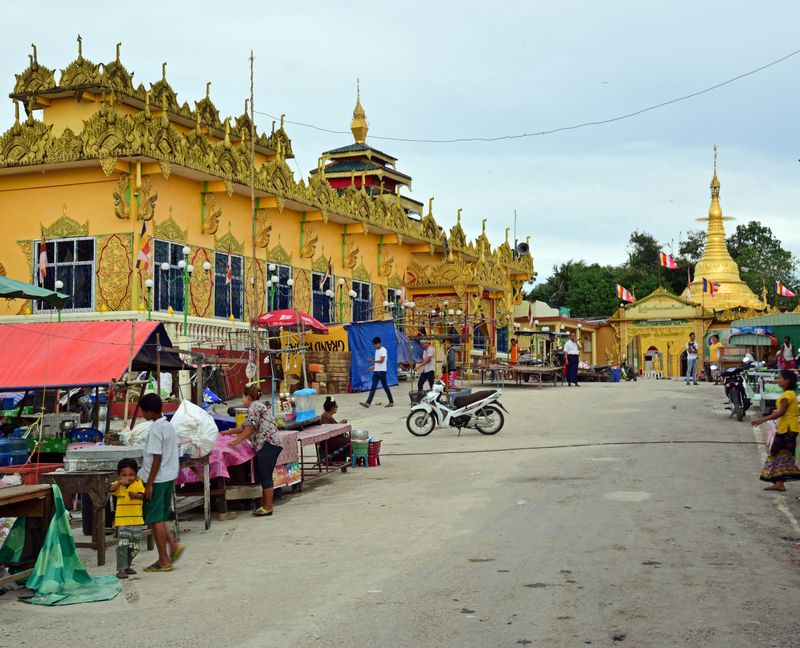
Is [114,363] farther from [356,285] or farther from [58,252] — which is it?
[356,285]

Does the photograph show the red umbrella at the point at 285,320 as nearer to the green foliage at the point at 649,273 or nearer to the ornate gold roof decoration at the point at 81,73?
the ornate gold roof decoration at the point at 81,73

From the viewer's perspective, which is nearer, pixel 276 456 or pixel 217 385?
pixel 276 456

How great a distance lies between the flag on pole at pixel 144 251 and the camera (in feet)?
65.4

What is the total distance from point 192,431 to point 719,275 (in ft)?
162

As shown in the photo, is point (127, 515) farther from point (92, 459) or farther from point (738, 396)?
point (738, 396)

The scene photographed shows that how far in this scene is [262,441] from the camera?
35.1ft

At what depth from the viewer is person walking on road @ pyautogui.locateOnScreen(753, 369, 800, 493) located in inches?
438

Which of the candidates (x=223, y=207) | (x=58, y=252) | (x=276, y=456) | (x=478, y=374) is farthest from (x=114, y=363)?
(x=478, y=374)

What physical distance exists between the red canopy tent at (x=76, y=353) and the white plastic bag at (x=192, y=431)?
1.90 m

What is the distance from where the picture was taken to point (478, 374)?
3416cm

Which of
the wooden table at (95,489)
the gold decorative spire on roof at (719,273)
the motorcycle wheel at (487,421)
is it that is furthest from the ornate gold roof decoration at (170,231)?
the gold decorative spire on roof at (719,273)

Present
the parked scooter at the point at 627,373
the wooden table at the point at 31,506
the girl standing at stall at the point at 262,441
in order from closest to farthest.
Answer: the wooden table at the point at 31,506 → the girl standing at stall at the point at 262,441 → the parked scooter at the point at 627,373

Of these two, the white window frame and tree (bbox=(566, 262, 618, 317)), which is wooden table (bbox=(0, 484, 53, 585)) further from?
tree (bbox=(566, 262, 618, 317))

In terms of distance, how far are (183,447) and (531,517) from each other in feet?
11.6
